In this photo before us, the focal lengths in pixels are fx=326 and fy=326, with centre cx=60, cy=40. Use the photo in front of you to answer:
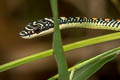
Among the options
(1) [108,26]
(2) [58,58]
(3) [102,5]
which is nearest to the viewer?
(2) [58,58]

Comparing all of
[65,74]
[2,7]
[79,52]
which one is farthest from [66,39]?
[65,74]

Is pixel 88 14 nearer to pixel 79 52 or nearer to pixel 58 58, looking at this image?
pixel 79 52

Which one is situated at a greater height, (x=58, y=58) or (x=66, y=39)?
(x=58, y=58)

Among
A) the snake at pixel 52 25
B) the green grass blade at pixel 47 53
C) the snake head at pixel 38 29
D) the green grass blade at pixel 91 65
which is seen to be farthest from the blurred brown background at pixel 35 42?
the green grass blade at pixel 91 65

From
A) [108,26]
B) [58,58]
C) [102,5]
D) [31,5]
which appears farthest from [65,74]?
[31,5]

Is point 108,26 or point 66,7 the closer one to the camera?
point 108,26

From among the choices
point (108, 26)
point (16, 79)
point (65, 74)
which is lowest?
point (16, 79)

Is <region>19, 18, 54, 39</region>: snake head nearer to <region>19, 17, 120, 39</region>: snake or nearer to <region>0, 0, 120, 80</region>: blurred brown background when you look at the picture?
<region>19, 17, 120, 39</region>: snake

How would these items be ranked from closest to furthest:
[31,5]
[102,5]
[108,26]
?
[108,26] < [102,5] < [31,5]

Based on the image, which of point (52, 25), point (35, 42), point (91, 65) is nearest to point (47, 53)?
point (91, 65)
